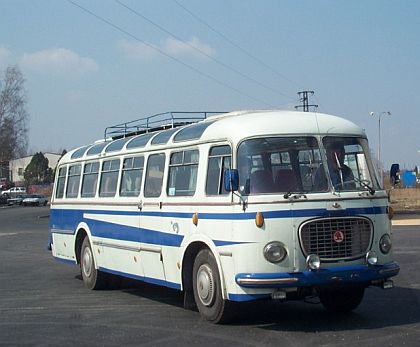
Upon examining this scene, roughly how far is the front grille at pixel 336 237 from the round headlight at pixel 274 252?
28cm

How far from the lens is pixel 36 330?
8969 mm

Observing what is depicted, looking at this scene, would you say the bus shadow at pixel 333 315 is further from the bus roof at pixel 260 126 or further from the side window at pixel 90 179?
the side window at pixel 90 179

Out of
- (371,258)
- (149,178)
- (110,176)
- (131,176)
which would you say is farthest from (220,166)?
(110,176)

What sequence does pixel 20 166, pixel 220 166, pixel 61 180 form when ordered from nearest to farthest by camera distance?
pixel 220 166
pixel 61 180
pixel 20 166

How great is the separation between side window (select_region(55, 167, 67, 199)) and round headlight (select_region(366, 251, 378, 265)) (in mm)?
8137

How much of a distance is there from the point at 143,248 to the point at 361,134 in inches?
148

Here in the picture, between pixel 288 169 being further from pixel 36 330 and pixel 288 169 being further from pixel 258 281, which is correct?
pixel 36 330

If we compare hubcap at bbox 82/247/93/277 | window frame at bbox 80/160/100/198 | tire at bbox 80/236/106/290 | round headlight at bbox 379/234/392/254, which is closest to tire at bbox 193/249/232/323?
round headlight at bbox 379/234/392/254

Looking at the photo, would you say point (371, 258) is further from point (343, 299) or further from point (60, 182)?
point (60, 182)

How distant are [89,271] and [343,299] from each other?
5.41 m

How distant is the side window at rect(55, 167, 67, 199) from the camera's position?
49.3ft

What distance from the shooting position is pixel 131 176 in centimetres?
1160

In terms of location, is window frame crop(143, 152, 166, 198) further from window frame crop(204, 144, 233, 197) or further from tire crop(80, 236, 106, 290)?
tire crop(80, 236, 106, 290)

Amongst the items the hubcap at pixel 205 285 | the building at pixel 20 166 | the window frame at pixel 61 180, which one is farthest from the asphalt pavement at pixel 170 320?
the building at pixel 20 166
